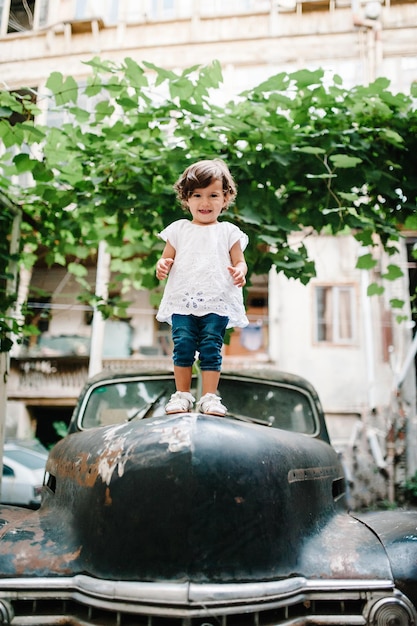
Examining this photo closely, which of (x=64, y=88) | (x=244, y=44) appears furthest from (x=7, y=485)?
(x=244, y=44)

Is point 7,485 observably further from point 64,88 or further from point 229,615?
point 229,615

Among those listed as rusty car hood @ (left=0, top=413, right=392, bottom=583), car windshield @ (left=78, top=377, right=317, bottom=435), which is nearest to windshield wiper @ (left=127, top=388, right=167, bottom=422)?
car windshield @ (left=78, top=377, right=317, bottom=435)

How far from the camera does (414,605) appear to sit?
68.6 inches

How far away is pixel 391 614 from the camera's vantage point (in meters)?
1.68

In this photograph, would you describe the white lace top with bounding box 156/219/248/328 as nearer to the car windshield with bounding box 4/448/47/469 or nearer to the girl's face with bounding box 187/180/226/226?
the girl's face with bounding box 187/180/226/226

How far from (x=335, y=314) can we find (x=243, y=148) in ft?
28.7

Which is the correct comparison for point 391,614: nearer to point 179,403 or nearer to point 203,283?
point 179,403

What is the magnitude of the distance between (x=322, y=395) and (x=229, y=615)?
1039 centimetres

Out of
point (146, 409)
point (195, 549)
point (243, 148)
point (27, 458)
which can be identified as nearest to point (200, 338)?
point (195, 549)

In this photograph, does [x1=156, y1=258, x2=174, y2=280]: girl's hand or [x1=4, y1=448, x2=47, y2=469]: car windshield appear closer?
[x1=156, y1=258, x2=174, y2=280]: girl's hand

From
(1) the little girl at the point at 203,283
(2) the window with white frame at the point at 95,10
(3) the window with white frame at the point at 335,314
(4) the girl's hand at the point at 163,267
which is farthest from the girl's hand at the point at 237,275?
(3) the window with white frame at the point at 335,314

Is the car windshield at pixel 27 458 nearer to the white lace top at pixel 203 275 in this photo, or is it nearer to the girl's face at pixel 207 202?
the white lace top at pixel 203 275

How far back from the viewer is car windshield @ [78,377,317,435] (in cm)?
327

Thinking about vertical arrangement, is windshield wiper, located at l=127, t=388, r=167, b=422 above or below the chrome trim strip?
above
